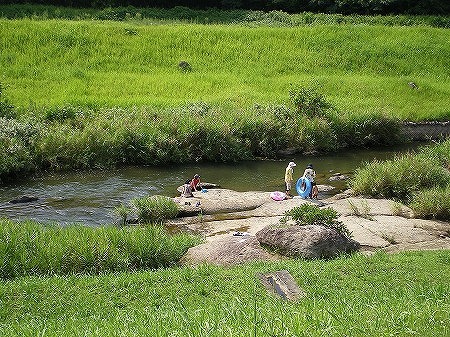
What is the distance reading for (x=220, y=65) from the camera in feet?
128

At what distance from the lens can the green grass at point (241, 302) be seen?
598 cm

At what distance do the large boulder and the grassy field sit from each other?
16.6 meters

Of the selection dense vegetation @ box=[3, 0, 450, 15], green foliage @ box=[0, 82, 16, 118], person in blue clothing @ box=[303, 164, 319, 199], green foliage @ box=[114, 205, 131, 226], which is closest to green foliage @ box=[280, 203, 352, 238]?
person in blue clothing @ box=[303, 164, 319, 199]

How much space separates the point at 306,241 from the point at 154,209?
6465 millimetres

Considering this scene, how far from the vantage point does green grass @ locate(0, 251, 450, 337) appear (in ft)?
19.6

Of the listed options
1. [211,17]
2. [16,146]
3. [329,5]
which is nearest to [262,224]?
[16,146]

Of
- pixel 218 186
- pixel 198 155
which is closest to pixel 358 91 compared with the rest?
pixel 198 155

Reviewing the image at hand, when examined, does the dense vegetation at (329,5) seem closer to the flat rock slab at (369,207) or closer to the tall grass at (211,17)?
the tall grass at (211,17)

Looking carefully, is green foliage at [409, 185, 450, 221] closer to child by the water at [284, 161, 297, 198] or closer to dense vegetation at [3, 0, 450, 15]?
child by the water at [284, 161, 297, 198]

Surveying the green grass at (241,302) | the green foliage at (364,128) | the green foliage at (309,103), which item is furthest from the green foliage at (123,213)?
the green foliage at (364,128)

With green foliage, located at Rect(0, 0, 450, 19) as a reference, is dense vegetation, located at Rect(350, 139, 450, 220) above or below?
below

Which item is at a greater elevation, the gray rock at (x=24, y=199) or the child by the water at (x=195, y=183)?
the child by the water at (x=195, y=183)

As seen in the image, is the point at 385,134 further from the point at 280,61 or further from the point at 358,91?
the point at 280,61

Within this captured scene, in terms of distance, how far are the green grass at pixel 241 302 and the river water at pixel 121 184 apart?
24.4ft
